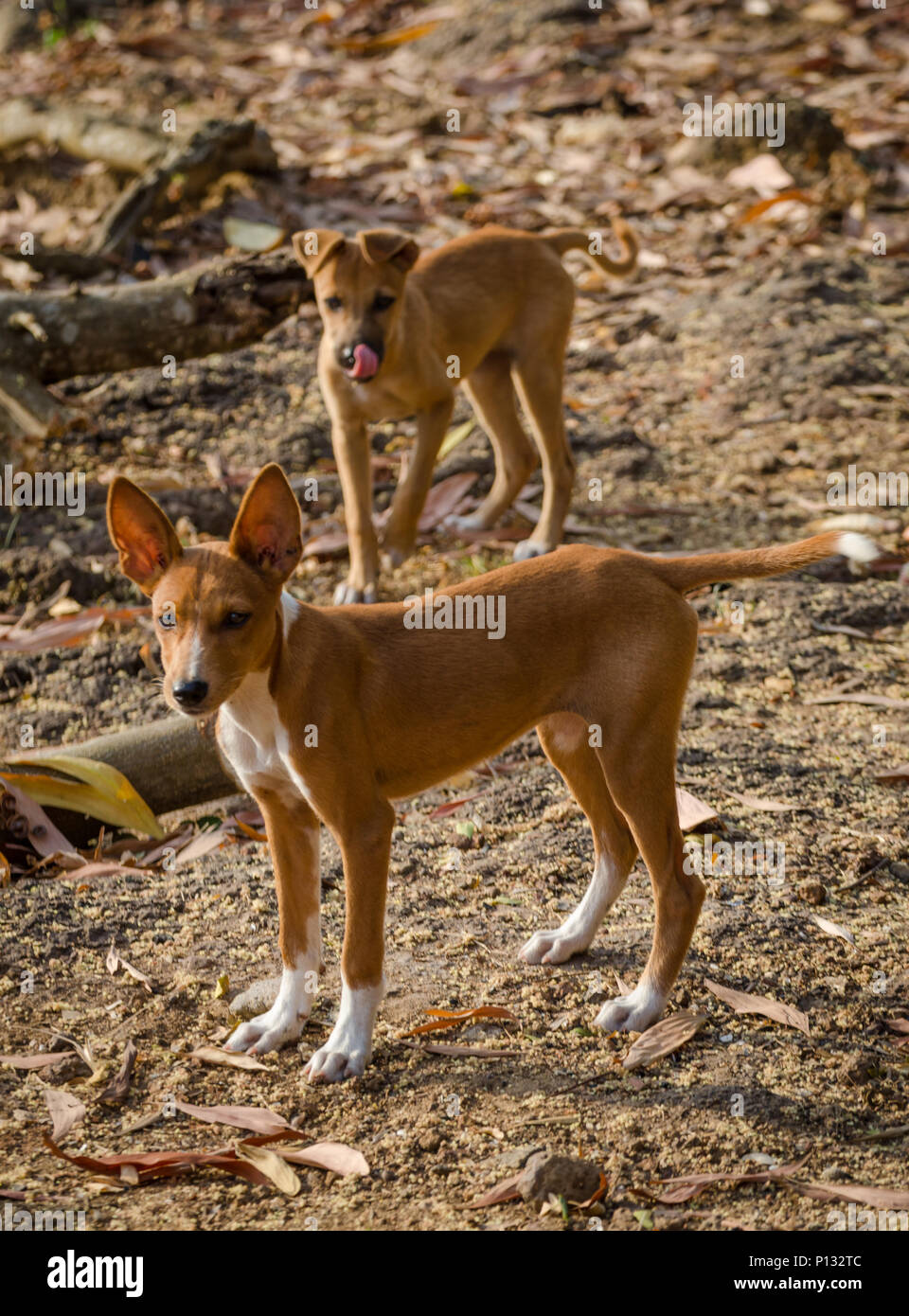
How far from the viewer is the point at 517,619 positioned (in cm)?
459

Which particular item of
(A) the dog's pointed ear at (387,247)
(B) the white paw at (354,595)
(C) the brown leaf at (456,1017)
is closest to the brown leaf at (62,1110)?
(C) the brown leaf at (456,1017)

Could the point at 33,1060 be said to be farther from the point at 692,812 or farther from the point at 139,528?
the point at 692,812

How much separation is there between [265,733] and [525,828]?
1.77m

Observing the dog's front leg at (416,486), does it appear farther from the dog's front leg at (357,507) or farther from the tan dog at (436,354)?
the dog's front leg at (357,507)

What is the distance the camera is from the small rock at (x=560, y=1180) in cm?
377

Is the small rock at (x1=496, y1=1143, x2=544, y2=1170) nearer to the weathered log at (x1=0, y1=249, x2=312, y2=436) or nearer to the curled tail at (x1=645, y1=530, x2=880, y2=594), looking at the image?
the curled tail at (x1=645, y1=530, x2=880, y2=594)

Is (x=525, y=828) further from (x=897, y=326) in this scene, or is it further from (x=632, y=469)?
(x=897, y=326)

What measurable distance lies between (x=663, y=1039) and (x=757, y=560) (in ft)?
5.00

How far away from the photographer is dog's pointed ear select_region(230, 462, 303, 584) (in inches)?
169

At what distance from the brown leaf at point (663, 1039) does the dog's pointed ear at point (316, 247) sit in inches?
188

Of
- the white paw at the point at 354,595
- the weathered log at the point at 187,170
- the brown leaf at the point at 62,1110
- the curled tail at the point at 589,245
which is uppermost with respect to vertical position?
the weathered log at the point at 187,170

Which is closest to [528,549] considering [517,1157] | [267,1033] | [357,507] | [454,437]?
[357,507]

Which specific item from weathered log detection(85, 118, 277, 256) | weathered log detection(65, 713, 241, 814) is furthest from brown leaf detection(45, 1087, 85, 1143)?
weathered log detection(85, 118, 277, 256)

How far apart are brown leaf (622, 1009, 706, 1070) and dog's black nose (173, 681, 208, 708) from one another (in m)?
1.69
